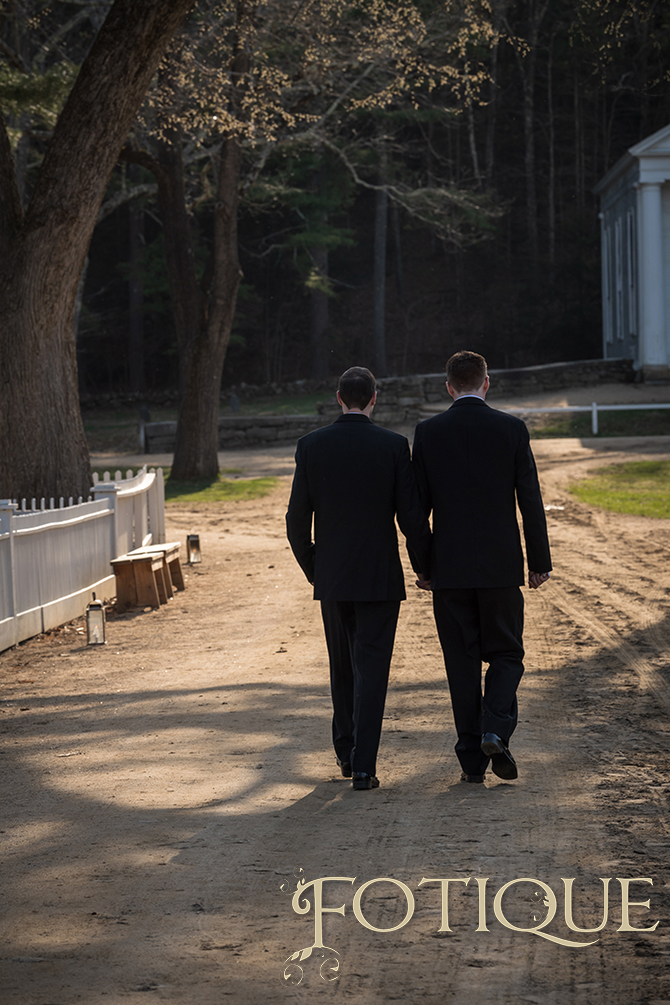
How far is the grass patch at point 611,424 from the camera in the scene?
79.3 feet

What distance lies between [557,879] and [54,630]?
22.0 ft

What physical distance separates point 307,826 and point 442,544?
1.39 metres

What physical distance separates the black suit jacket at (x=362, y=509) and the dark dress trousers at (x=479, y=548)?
0.13 metres

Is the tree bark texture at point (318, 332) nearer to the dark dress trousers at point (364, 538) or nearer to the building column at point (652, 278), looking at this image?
the building column at point (652, 278)

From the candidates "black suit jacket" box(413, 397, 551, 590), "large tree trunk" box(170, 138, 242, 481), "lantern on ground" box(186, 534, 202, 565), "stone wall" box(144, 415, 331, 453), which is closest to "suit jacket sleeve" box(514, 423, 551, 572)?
"black suit jacket" box(413, 397, 551, 590)

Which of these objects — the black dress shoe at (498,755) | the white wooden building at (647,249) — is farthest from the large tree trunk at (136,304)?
the black dress shoe at (498,755)

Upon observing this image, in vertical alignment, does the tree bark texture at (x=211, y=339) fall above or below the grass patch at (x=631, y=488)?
above

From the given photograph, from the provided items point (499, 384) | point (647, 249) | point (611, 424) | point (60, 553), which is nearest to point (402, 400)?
point (499, 384)

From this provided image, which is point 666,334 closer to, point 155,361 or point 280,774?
point 155,361

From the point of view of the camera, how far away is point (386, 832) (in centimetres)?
433

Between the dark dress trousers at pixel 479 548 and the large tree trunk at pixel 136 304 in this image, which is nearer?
the dark dress trousers at pixel 479 548

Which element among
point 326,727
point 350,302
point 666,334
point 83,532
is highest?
point 350,302

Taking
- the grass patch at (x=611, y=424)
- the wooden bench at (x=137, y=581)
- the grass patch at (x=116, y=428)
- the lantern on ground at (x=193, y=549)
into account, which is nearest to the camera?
the wooden bench at (x=137, y=581)

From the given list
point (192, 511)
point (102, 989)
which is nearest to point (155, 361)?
point (192, 511)
